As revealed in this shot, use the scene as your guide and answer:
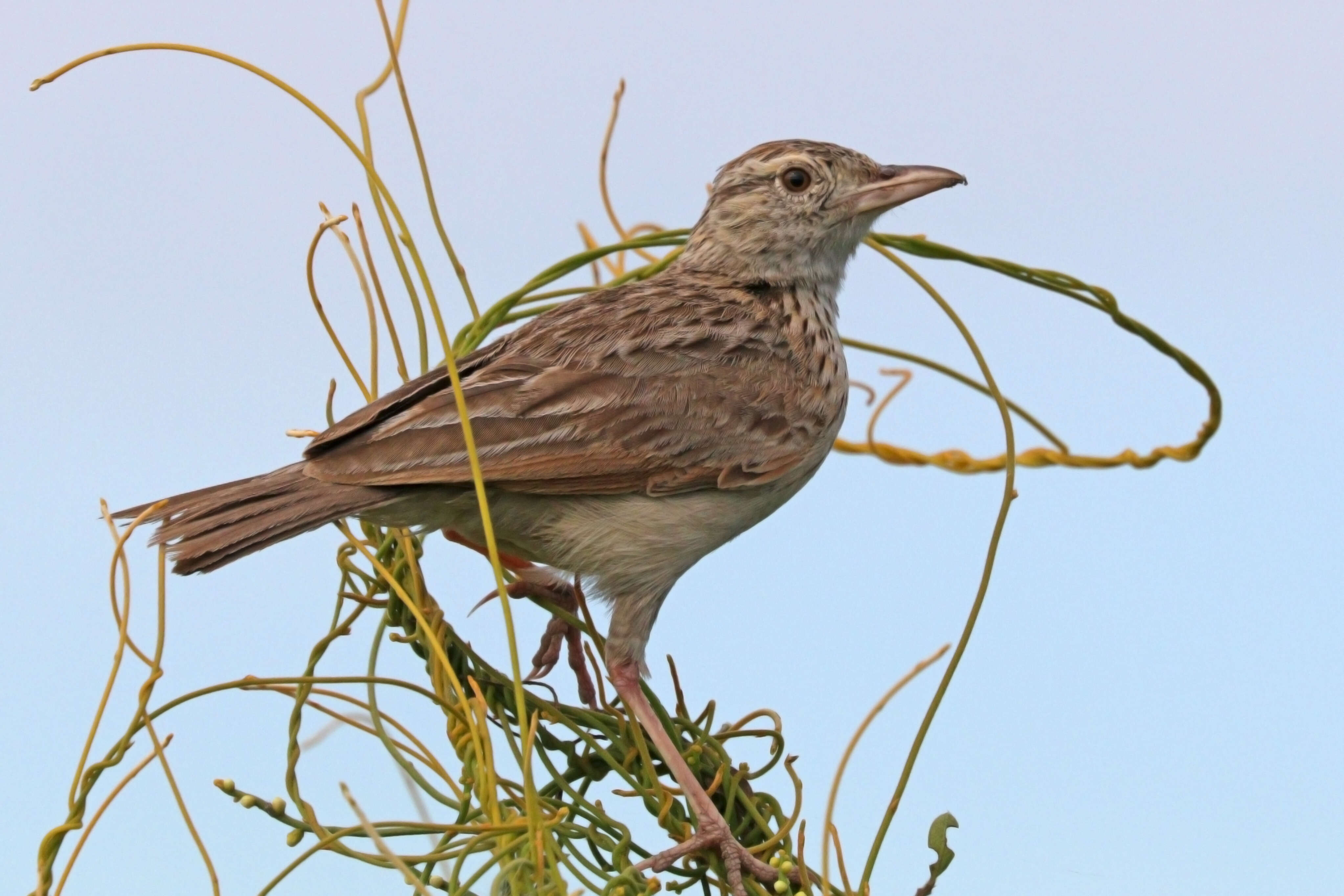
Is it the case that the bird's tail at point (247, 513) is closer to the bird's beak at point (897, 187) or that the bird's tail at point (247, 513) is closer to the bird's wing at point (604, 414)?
the bird's wing at point (604, 414)

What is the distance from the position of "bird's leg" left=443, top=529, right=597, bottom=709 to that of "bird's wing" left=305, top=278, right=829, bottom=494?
16.1 inches

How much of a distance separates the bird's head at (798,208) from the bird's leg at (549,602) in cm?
107

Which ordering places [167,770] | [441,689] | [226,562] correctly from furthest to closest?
[441,689], [226,562], [167,770]

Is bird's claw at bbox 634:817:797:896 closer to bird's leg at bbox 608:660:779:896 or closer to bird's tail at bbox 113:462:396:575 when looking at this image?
bird's leg at bbox 608:660:779:896

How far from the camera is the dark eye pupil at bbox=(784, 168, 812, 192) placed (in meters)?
4.51

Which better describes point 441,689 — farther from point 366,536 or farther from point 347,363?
point 347,363

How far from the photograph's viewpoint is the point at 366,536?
411 centimetres

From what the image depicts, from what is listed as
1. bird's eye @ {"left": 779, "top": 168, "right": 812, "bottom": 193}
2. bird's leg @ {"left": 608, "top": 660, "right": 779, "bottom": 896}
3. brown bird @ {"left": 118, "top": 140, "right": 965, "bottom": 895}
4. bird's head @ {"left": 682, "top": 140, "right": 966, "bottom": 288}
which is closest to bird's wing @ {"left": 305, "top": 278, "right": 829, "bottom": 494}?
brown bird @ {"left": 118, "top": 140, "right": 965, "bottom": 895}

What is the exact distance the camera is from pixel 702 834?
3619 millimetres

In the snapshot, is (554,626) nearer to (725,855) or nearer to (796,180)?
(725,855)

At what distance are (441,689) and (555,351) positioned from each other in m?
1.01

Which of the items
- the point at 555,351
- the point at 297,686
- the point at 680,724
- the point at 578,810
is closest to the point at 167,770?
the point at 297,686

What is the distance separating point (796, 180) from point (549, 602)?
146cm

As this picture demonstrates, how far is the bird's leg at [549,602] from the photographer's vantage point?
4.18 m
